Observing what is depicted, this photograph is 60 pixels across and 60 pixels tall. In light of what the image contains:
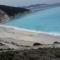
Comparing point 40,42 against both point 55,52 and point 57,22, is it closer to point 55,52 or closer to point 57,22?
point 57,22

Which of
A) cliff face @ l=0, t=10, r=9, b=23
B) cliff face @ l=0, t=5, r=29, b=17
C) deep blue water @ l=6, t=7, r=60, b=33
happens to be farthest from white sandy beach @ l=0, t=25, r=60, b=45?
cliff face @ l=0, t=5, r=29, b=17

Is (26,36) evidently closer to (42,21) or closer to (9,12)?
(42,21)

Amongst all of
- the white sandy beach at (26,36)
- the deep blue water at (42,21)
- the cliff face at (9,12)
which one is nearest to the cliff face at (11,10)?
the cliff face at (9,12)

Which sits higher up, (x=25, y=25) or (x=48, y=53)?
(x=25, y=25)

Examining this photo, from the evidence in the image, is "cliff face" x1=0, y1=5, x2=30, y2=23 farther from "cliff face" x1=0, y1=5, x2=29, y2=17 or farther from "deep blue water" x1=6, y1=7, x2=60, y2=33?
"deep blue water" x1=6, y1=7, x2=60, y2=33

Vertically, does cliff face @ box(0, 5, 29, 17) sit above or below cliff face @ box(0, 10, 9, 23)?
above

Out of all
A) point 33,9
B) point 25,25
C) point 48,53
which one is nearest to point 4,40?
point 25,25
